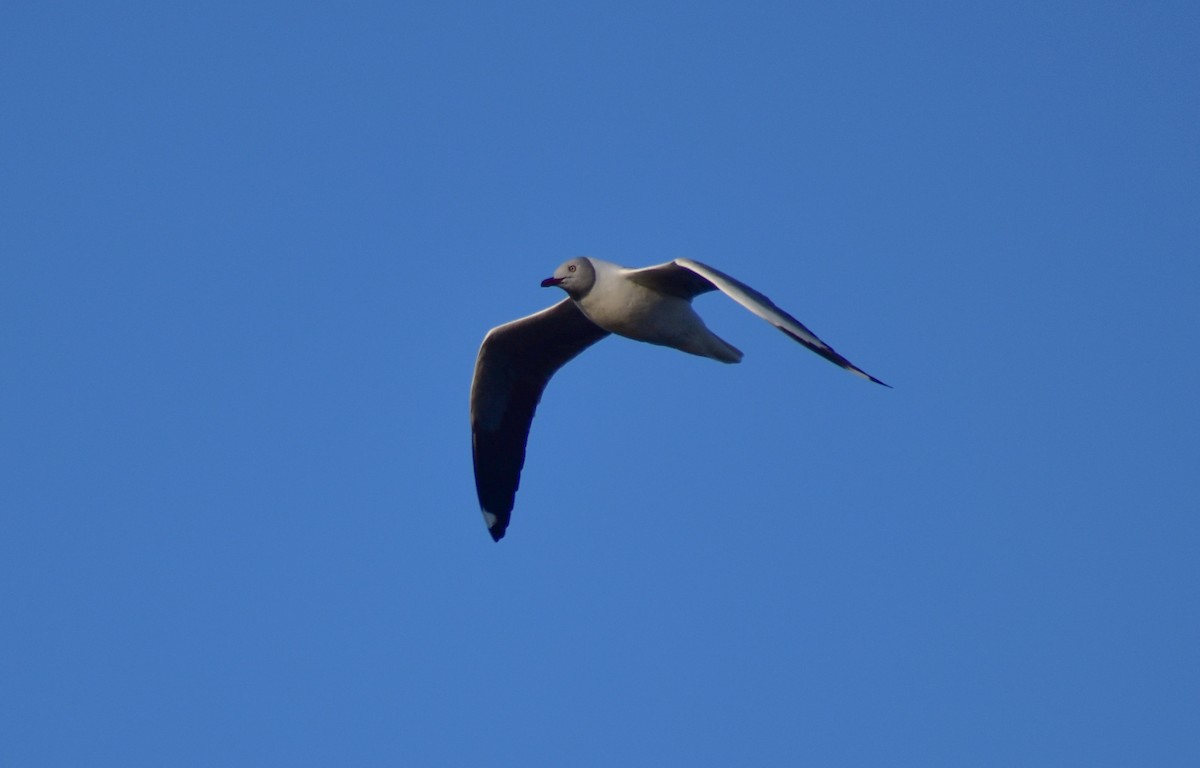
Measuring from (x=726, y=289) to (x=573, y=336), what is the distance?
3273mm

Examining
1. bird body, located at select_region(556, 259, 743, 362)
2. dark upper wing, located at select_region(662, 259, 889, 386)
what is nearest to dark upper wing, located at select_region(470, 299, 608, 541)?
bird body, located at select_region(556, 259, 743, 362)

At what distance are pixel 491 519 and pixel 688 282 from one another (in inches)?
139

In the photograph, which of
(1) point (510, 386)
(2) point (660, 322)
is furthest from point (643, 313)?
(1) point (510, 386)

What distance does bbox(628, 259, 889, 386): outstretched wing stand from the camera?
394 inches

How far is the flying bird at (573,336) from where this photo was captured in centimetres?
1105

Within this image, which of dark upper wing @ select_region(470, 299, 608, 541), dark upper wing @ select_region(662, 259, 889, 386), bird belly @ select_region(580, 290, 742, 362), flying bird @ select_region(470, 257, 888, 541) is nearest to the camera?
dark upper wing @ select_region(662, 259, 889, 386)

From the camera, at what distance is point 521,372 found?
45.4ft

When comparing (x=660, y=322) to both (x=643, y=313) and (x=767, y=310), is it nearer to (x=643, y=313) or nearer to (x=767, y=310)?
(x=643, y=313)

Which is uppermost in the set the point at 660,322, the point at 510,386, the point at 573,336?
the point at 573,336

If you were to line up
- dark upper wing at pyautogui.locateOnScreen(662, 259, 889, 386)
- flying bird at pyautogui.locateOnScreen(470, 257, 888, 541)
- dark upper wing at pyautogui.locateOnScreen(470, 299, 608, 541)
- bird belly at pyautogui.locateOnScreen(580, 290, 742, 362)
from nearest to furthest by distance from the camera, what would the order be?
dark upper wing at pyautogui.locateOnScreen(662, 259, 889, 386) → flying bird at pyautogui.locateOnScreen(470, 257, 888, 541) → bird belly at pyautogui.locateOnScreen(580, 290, 742, 362) → dark upper wing at pyautogui.locateOnScreen(470, 299, 608, 541)

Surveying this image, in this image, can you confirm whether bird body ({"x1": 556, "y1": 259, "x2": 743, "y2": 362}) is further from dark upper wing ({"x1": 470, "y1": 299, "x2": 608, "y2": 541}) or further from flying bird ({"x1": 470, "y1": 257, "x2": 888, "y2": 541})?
dark upper wing ({"x1": 470, "y1": 299, "x2": 608, "y2": 541})

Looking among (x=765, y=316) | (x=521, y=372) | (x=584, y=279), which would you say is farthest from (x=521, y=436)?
(x=765, y=316)

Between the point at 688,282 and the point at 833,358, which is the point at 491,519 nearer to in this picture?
the point at 688,282

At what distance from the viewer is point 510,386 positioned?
45.6ft
